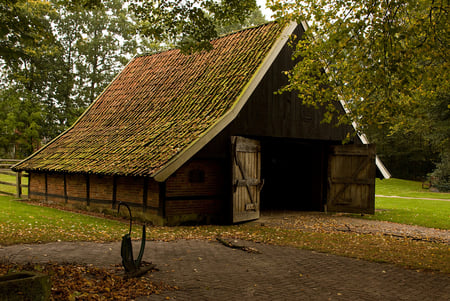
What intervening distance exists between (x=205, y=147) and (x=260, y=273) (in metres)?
6.16

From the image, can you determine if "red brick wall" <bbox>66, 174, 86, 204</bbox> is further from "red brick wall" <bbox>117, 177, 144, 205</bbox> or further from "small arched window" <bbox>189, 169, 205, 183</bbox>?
"small arched window" <bbox>189, 169, 205, 183</bbox>

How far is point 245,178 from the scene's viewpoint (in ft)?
48.2

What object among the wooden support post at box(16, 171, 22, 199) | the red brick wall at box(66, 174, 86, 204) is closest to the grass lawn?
the red brick wall at box(66, 174, 86, 204)

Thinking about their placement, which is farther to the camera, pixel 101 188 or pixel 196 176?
pixel 101 188

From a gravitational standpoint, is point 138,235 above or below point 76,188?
below

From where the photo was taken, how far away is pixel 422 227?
15156mm

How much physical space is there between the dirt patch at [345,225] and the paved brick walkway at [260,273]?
411 centimetres

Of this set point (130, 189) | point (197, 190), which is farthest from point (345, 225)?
point (130, 189)

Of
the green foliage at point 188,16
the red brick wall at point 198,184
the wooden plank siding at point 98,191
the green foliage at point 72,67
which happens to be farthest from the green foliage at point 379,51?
the green foliage at point 72,67

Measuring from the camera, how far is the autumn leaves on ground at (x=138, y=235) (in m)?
6.78

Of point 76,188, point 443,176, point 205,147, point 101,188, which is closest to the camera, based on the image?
point 205,147

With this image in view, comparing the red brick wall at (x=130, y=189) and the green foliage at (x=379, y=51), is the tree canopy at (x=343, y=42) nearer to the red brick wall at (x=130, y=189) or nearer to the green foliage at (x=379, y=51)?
the green foliage at (x=379, y=51)

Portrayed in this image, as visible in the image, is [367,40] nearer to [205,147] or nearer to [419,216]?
[205,147]

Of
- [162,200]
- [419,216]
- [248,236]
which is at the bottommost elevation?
[419,216]
